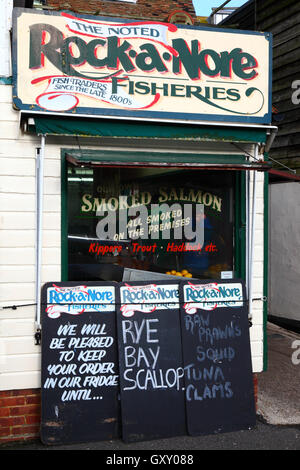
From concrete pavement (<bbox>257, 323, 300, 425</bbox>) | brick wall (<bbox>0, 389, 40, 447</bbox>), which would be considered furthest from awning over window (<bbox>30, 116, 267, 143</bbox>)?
concrete pavement (<bbox>257, 323, 300, 425</bbox>)

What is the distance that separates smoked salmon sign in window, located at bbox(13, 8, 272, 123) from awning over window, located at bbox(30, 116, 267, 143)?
0.08 m

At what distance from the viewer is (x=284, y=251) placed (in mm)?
8914

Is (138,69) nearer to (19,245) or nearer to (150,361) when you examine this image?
(19,245)

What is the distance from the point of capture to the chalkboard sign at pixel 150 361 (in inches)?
183

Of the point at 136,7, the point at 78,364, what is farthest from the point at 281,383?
the point at 136,7

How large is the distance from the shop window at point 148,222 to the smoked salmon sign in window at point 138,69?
65cm

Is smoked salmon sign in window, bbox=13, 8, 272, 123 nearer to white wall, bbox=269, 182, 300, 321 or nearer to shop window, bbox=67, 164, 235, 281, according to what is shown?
shop window, bbox=67, 164, 235, 281

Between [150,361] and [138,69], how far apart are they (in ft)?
8.97

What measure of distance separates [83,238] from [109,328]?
0.90 meters

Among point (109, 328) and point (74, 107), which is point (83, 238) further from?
point (74, 107)
